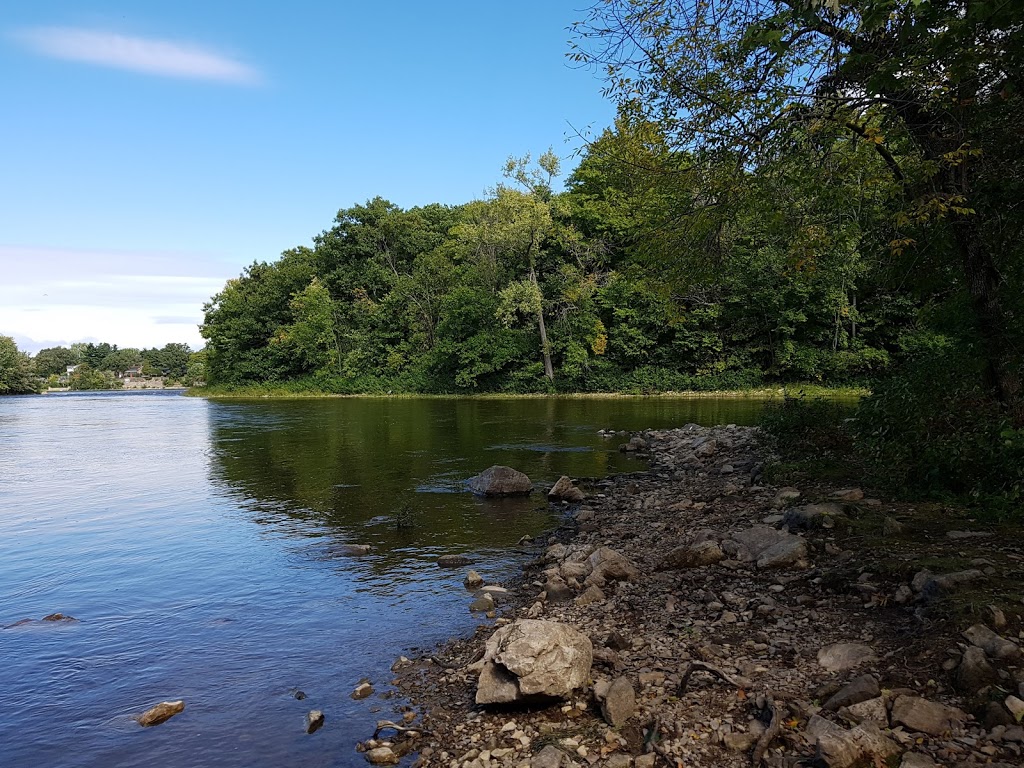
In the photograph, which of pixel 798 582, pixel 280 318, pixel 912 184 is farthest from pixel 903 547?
pixel 280 318

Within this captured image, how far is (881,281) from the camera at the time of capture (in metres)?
12.6

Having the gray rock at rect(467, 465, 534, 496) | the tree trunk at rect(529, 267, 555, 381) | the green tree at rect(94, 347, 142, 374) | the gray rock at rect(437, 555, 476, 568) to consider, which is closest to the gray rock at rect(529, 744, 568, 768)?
the gray rock at rect(437, 555, 476, 568)

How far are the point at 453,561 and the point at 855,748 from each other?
7.75 metres

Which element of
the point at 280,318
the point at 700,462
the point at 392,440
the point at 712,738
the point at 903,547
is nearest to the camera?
the point at 712,738

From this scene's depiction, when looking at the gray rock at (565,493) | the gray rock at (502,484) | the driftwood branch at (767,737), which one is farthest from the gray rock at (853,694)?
the gray rock at (502,484)

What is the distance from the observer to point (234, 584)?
10547mm

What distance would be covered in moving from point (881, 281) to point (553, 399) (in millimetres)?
38833

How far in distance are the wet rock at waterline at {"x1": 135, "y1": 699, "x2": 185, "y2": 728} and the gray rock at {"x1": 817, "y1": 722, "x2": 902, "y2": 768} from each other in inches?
240

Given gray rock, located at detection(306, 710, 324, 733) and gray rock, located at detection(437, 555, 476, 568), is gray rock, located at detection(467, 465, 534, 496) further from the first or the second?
gray rock, located at detection(306, 710, 324, 733)

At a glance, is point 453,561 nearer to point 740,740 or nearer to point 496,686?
point 496,686

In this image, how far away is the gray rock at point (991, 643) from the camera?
4938 millimetres

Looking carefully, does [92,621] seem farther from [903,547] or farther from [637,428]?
[637,428]

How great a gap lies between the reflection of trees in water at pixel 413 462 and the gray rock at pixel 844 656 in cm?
729

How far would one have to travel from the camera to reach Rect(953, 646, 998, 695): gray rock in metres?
4.75
